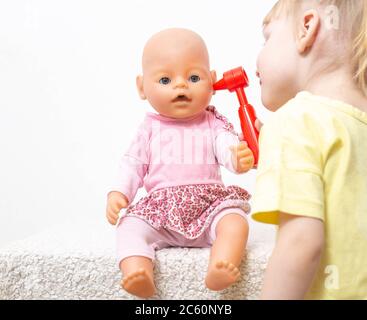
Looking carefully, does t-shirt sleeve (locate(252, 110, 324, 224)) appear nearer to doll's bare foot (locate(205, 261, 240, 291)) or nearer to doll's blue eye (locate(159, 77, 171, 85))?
doll's bare foot (locate(205, 261, 240, 291))

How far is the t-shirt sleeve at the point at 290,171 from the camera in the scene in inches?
28.6

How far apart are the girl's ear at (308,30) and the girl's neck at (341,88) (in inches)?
1.8

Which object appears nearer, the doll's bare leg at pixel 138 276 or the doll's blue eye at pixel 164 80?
the doll's bare leg at pixel 138 276

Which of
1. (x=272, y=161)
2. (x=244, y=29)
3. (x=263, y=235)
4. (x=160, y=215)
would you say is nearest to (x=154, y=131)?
(x=160, y=215)

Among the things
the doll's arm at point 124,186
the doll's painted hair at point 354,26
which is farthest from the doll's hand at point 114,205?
the doll's painted hair at point 354,26

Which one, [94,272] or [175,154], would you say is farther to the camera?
[175,154]

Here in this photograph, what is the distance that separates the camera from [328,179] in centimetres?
76

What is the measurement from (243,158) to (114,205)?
23 cm

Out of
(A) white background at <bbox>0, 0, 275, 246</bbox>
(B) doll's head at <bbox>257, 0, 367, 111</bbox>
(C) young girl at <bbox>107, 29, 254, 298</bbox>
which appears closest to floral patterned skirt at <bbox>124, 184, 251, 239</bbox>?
(C) young girl at <bbox>107, 29, 254, 298</bbox>

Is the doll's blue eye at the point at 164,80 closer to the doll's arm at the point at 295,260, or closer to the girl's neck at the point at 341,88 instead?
the girl's neck at the point at 341,88

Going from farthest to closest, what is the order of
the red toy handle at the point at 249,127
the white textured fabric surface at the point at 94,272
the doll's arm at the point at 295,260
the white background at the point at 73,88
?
the white background at the point at 73,88 → the red toy handle at the point at 249,127 → the white textured fabric surface at the point at 94,272 → the doll's arm at the point at 295,260

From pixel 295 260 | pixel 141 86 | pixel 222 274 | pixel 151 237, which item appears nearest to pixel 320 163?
pixel 295 260

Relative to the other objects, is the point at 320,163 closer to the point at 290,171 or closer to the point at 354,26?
the point at 290,171

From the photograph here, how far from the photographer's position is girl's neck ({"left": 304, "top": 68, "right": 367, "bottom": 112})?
2.69 feet
